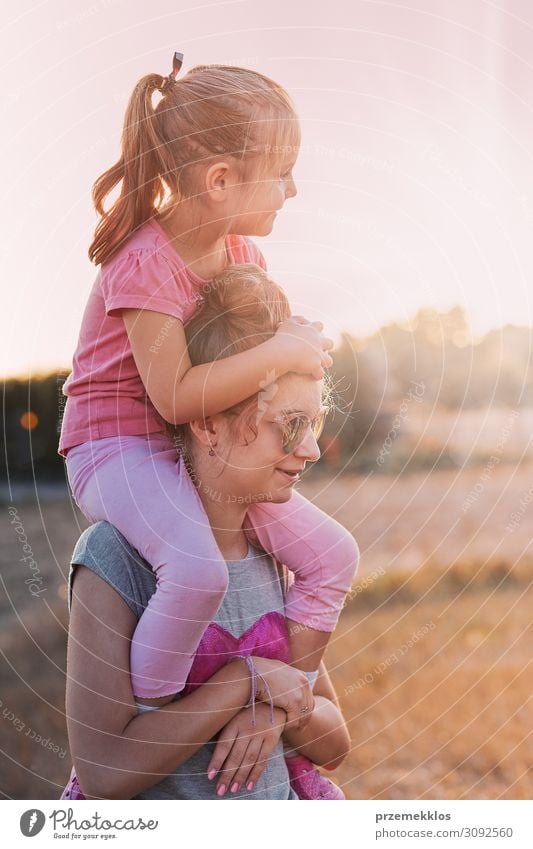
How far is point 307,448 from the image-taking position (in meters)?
1.14

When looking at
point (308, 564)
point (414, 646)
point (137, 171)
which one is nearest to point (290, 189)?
point (137, 171)

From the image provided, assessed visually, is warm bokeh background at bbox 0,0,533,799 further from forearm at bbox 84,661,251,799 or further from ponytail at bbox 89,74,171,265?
forearm at bbox 84,661,251,799

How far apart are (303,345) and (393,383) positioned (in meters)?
Answer: 2.92

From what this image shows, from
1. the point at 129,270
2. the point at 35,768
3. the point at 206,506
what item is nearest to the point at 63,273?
the point at 129,270

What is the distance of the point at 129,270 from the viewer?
44.6 inches

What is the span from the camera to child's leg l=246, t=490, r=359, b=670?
1180 millimetres

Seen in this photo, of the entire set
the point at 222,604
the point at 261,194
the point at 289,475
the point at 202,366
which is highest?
the point at 261,194

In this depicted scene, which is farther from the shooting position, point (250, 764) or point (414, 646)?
point (414, 646)

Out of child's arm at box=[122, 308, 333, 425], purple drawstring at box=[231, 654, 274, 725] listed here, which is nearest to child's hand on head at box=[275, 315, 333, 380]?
child's arm at box=[122, 308, 333, 425]

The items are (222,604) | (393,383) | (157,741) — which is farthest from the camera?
(393,383)

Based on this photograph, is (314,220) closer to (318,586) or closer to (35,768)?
(318,586)

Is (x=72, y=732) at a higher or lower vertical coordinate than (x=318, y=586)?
lower

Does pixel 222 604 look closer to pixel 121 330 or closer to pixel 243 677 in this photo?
pixel 243 677

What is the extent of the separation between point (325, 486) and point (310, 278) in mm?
2860
